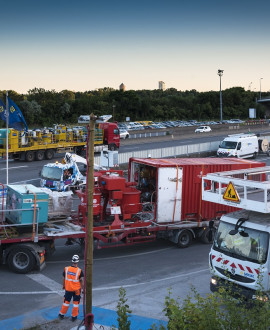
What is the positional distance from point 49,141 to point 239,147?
607 inches

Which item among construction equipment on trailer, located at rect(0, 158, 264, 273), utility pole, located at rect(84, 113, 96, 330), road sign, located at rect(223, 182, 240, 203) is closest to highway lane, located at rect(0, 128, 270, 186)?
construction equipment on trailer, located at rect(0, 158, 264, 273)

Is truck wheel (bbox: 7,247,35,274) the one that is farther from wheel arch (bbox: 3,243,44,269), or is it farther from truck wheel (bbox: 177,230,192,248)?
truck wheel (bbox: 177,230,192,248)

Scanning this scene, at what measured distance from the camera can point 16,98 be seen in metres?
92.5

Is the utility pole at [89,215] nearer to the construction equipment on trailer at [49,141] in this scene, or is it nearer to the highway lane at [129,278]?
the highway lane at [129,278]

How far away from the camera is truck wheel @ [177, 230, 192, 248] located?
1576 cm

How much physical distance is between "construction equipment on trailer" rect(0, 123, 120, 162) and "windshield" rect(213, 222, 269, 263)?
88.7 ft

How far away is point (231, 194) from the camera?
35.5 feet

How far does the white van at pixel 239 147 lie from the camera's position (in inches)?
1532

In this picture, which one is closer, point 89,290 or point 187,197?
point 89,290

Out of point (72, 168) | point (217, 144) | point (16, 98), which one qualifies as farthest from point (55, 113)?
point (72, 168)

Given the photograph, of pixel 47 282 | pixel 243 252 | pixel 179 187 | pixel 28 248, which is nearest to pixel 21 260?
pixel 28 248

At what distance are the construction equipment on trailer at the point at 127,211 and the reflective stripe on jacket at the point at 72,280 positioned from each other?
312cm

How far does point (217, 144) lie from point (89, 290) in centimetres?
3539

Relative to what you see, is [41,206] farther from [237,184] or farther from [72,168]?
[72,168]
